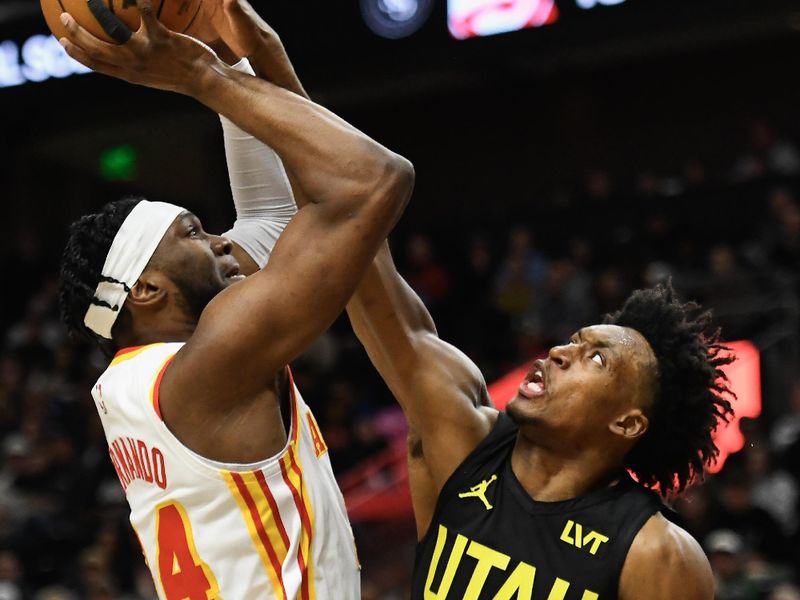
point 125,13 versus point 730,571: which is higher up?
point 125,13

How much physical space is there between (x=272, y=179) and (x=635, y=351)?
107 centimetres

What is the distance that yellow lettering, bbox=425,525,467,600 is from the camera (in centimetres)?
327

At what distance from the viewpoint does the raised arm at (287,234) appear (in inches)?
107

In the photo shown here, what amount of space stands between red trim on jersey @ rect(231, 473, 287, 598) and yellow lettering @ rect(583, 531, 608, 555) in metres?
0.81

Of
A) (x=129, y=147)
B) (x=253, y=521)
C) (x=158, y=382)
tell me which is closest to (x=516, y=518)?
(x=253, y=521)

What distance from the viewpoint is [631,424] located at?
3.36 m

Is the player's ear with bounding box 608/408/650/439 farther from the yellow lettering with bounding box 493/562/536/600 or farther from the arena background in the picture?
the arena background

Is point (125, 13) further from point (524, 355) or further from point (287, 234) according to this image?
point (524, 355)

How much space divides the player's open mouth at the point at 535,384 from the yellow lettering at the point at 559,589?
0.47 metres

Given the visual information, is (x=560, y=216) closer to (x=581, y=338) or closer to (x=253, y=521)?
(x=581, y=338)

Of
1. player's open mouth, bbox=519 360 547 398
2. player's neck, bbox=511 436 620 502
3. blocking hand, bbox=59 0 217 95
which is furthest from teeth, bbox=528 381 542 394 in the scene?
blocking hand, bbox=59 0 217 95

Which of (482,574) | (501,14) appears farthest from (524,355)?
(482,574)

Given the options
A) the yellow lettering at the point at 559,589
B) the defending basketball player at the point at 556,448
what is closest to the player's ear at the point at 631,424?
the defending basketball player at the point at 556,448

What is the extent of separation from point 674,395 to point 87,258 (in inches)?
61.3
